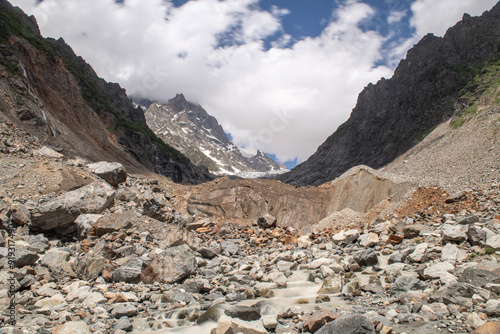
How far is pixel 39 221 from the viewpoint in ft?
39.5

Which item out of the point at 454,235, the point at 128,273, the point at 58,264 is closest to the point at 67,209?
the point at 58,264

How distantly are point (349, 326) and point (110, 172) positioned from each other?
751 inches

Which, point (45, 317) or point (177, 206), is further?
point (177, 206)

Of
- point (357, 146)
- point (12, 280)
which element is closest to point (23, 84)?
point (12, 280)

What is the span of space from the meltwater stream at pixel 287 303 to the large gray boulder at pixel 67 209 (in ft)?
23.4

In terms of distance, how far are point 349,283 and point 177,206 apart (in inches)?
730

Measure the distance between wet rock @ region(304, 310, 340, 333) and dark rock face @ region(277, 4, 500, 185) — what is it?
94.4 m

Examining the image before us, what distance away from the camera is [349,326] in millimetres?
5520

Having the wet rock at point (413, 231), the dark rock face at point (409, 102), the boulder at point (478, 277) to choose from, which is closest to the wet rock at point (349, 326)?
the boulder at point (478, 277)

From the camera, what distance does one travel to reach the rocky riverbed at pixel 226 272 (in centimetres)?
632

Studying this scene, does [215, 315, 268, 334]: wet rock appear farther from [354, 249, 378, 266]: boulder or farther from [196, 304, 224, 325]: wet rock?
[354, 249, 378, 266]: boulder

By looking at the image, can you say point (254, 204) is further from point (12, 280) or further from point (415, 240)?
point (12, 280)

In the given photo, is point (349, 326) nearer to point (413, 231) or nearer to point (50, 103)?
point (413, 231)

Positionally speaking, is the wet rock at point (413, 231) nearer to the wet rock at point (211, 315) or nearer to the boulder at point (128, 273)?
the wet rock at point (211, 315)
